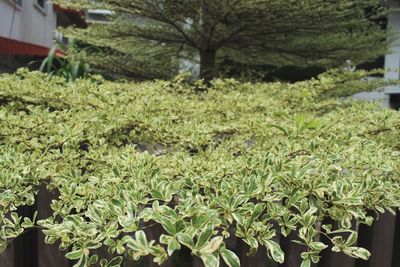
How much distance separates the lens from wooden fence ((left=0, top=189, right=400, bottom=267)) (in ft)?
5.22

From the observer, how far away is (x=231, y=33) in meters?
7.29

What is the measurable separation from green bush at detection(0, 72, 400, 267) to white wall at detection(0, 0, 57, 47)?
7833 millimetres

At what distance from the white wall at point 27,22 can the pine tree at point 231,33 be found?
2655mm

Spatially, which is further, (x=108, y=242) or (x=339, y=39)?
(x=339, y=39)

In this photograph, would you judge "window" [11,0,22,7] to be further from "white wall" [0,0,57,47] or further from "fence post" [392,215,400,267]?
"fence post" [392,215,400,267]

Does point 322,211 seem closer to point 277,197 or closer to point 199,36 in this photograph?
point 277,197

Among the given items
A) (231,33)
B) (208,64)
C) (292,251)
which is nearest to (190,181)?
(292,251)

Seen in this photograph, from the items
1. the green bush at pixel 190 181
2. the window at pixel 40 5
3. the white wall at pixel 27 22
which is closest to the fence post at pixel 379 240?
the green bush at pixel 190 181

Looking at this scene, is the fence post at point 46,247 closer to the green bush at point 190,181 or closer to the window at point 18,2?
the green bush at point 190,181

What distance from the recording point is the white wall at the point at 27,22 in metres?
9.83

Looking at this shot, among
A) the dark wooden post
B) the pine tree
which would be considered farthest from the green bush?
the pine tree

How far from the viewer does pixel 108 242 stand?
44.1 inches

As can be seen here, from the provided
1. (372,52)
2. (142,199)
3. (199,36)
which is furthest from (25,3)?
(142,199)

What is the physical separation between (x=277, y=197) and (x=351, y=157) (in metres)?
0.57
